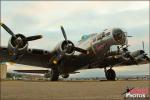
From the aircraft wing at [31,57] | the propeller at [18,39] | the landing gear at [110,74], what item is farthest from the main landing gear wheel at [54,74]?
the landing gear at [110,74]

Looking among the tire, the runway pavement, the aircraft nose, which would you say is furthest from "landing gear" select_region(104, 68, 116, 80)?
the runway pavement

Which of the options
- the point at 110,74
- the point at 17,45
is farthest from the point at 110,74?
the point at 17,45

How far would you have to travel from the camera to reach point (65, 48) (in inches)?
1066

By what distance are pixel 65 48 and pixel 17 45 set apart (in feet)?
14.4

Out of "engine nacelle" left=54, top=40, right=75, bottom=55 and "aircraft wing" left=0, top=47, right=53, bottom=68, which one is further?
"engine nacelle" left=54, top=40, right=75, bottom=55

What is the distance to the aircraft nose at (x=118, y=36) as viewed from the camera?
1101 inches

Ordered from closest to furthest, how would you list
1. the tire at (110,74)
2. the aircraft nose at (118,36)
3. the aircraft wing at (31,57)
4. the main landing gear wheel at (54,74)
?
the aircraft wing at (31,57) → the aircraft nose at (118,36) → the main landing gear wheel at (54,74) → the tire at (110,74)

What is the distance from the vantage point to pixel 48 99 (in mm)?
9430

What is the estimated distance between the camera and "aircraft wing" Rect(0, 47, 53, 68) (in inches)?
1044

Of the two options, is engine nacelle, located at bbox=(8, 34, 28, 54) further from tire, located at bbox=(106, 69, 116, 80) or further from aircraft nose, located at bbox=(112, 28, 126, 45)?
tire, located at bbox=(106, 69, 116, 80)

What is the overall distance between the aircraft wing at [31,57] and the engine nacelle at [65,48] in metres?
1.35

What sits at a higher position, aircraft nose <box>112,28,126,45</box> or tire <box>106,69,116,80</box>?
aircraft nose <box>112,28,126,45</box>

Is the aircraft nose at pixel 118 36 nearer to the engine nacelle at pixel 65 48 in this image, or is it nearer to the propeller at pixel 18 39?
the engine nacelle at pixel 65 48

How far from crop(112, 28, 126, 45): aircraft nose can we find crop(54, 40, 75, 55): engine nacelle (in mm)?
4170
